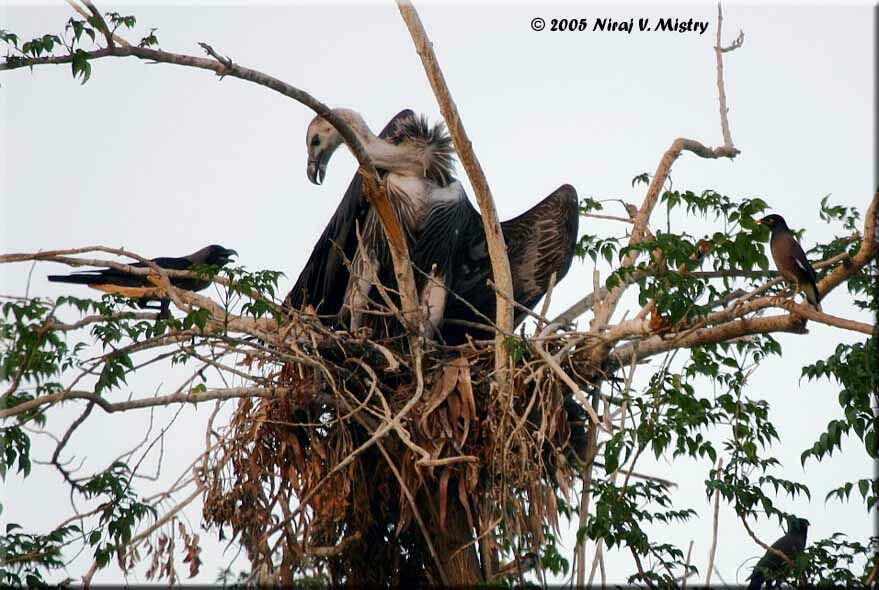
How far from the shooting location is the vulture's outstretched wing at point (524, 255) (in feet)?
24.0

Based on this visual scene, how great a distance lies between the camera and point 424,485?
589cm

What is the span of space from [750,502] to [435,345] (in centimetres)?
190

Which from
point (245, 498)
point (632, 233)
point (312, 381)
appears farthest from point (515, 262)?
point (245, 498)

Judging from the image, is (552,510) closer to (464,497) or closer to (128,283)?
(464,497)

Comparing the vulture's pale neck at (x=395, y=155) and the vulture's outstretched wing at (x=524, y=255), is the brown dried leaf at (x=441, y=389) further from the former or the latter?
the vulture's pale neck at (x=395, y=155)

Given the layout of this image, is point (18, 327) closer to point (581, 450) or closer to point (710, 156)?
point (581, 450)

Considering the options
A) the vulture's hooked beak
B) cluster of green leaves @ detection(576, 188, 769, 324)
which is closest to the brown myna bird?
cluster of green leaves @ detection(576, 188, 769, 324)

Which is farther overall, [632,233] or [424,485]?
[632,233]

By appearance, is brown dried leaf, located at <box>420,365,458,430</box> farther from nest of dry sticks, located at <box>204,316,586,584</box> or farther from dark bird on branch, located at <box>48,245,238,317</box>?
dark bird on branch, located at <box>48,245,238,317</box>

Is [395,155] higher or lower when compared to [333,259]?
higher

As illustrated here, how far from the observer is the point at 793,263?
5152 millimetres

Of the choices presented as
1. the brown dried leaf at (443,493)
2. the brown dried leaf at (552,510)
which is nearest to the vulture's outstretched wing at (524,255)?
the brown dried leaf at (443,493)

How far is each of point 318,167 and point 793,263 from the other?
3.02 m

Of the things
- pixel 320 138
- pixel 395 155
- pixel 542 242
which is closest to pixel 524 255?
pixel 542 242
